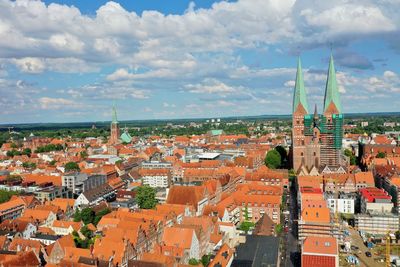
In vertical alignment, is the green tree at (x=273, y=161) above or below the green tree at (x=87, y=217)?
above

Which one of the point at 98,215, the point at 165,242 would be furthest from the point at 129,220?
the point at 98,215

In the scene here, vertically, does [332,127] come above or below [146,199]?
above

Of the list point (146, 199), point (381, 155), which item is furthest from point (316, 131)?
point (146, 199)

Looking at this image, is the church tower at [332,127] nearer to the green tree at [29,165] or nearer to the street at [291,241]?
the street at [291,241]

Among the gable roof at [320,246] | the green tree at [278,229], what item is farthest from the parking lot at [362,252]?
the green tree at [278,229]

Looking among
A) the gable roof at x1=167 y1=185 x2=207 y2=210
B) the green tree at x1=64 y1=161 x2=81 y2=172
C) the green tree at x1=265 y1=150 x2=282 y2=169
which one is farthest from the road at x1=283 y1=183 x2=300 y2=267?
the green tree at x1=64 y1=161 x2=81 y2=172

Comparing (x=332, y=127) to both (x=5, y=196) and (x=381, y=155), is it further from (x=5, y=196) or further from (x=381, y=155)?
(x=5, y=196)

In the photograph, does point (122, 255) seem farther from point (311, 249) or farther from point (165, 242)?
point (311, 249)
